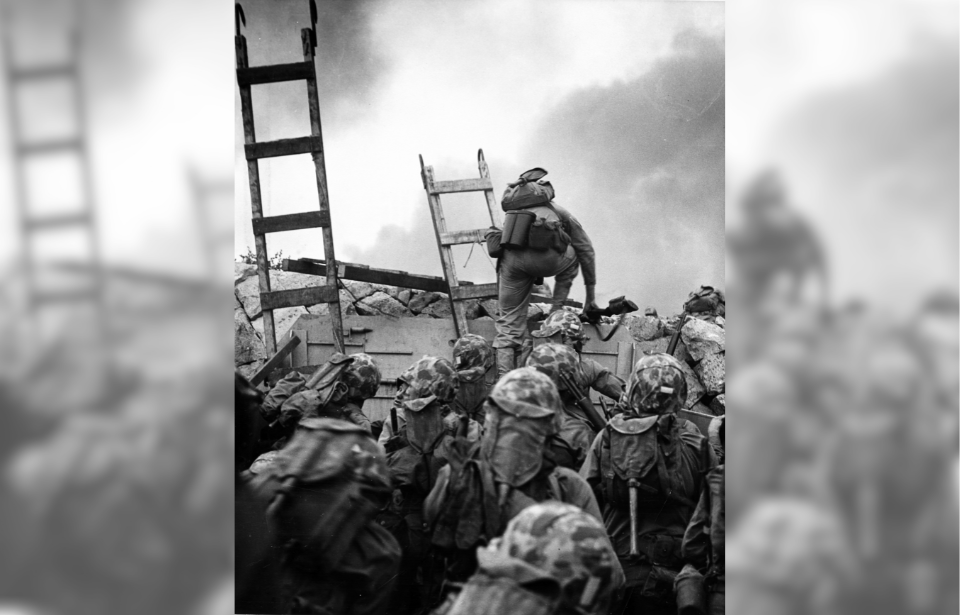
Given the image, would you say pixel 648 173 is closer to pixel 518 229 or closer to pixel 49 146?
pixel 518 229

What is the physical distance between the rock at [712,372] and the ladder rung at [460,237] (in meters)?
1.72

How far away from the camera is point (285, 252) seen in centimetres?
709

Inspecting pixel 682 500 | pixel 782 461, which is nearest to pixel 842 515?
pixel 782 461

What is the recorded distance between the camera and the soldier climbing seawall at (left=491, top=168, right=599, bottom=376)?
6.85 meters

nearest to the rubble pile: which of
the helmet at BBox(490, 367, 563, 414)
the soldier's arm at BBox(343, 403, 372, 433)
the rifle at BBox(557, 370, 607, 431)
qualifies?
the rifle at BBox(557, 370, 607, 431)

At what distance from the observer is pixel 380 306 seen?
24.0 feet

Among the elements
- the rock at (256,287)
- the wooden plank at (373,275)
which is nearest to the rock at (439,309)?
the wooden plank at (373,275)

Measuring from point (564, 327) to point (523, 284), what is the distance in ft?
1.41

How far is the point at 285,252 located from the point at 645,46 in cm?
275

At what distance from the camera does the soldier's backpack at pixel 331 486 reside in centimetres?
554

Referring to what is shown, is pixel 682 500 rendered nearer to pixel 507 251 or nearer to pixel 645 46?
pixel 507 251

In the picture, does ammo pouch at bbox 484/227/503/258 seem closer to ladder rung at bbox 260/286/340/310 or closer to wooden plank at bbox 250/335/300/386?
ladder rung at bbox 260/286/340/310

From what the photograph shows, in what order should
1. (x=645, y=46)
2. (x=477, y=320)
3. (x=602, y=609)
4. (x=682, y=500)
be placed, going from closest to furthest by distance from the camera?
1. (x=602, y=609)
2. (x=682, y=500)
3. (x=645, y=46)
4. (x=477, y=320)

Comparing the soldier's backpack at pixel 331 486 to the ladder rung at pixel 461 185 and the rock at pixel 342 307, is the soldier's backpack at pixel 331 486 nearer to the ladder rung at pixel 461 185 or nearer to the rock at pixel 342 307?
the rock at pixel 342 307
